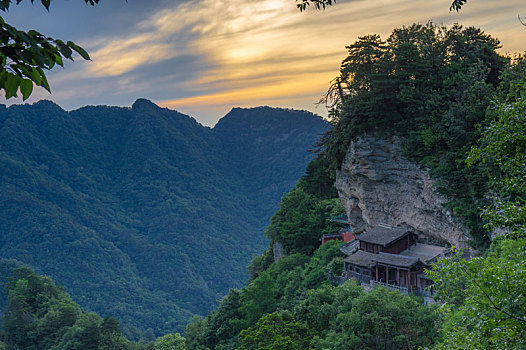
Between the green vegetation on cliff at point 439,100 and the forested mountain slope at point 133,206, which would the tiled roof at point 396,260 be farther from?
the forested mountain slope at point 133,206

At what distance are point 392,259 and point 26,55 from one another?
967 inches

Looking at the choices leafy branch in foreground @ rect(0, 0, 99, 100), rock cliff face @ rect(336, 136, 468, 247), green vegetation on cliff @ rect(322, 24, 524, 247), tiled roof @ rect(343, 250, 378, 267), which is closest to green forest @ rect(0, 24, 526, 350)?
green vegetation on cliff @ rect(322, 24, 524, 247)

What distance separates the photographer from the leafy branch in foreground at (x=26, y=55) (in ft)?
8.50

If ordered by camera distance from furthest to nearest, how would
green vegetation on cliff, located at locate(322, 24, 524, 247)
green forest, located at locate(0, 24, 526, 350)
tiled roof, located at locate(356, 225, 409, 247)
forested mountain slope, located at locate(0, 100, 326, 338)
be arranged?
forested mountain slope, located at locate(0, 100, 326, 338) < tiled roof, located at locate(356, 225, 409, 247) < green vegetation on cliff, located at locate(322, 24, 524, 247) < green forest, located at locate(0, 24, 526, 350)

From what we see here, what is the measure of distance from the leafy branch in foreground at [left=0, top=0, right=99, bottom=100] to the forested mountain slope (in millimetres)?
71479

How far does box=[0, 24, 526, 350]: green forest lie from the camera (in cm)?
710

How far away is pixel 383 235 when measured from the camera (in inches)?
1077

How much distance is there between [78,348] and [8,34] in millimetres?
43894

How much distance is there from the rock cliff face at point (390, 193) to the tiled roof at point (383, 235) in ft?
2.67

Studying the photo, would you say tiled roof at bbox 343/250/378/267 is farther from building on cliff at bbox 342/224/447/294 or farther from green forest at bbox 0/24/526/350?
Answer: green forest at bbox 0/24/526/350

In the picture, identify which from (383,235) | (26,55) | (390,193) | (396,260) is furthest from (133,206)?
(26,55)

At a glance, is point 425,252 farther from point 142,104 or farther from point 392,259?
point 142,104

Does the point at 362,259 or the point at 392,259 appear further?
the point at 362,259

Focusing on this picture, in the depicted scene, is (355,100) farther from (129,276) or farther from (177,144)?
(177,144)
